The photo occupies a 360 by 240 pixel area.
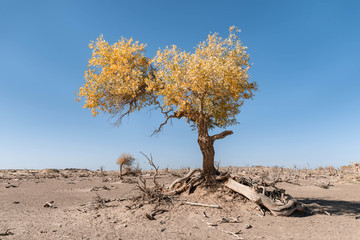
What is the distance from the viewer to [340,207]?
48.1 feet

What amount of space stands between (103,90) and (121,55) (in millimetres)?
2197

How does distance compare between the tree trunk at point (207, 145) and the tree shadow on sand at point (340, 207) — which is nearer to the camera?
the tree shadow on sand at point (340, 207)

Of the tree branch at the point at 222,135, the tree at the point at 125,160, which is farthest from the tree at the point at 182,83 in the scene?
the tree at the point at 125,160

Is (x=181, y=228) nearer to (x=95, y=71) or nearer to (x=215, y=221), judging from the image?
(x=215, y=221)

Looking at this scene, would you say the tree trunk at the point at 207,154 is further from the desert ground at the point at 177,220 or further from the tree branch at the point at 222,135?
the desert ground at the point at 177,220

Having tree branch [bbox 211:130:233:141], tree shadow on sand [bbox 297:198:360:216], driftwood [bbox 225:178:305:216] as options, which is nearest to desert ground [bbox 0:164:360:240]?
tree shadow on sand [bbox 297:198:360:216]

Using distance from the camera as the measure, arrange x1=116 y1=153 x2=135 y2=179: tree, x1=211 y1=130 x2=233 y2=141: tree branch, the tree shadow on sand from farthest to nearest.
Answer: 1. x1=116 y1=153 x2=135 y2=179: tree
2. x1=211 y1=130 x2=233 y2=141: tree branch
3. the tree shadow on sand

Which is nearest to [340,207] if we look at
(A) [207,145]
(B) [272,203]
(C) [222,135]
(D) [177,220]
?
(B) [272,203]

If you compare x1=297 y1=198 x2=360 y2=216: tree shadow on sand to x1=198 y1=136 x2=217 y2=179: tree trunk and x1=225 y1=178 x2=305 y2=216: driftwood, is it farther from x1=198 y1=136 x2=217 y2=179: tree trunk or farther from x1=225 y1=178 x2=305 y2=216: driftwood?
x1=198 y1=136 x2=217 y2=179: tree trunk

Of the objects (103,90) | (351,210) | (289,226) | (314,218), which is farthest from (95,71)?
(351,210)

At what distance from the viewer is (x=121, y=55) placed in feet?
45.7

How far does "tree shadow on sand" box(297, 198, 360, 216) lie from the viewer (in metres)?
13.3

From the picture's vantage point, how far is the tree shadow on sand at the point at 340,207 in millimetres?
13302

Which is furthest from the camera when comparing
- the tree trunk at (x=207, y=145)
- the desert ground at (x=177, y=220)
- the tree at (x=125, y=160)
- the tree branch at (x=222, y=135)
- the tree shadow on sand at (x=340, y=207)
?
the tree at (x=125, y=160)
